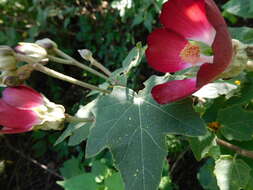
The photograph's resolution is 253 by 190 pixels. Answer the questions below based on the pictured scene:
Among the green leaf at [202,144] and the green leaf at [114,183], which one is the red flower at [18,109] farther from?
the green leaf at [114,183]

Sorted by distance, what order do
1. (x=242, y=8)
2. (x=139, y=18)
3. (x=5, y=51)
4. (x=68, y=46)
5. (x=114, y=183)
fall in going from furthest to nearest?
(x=68, y=46)
(x=139, y=18)
(x=114, y=183)
(x=242, y=8)
(x=5, y=51)

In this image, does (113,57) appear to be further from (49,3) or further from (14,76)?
(14,76)

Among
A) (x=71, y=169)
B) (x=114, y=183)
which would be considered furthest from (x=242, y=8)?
(x=71, y=169)

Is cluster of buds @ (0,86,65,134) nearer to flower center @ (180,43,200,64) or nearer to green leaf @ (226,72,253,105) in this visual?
flower center @ (180,43,200,64)

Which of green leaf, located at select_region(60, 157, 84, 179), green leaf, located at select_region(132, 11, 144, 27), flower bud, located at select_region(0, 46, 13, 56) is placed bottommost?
green leaf, located at select_region(60, 157, 84, 179)

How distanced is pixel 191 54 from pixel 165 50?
5 centimetres

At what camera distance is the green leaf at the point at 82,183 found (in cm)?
132

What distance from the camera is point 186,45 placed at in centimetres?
67

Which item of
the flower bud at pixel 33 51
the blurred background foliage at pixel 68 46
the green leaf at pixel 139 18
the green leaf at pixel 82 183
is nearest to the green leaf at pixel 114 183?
the green leaf at pixel 82 183

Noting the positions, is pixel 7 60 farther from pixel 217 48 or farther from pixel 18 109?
pixel 217 48

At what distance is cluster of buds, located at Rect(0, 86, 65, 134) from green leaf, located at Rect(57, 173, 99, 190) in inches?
25.8

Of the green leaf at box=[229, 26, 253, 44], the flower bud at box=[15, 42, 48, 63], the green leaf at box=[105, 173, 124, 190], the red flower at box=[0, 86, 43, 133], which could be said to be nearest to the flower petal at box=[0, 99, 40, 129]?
the red flower at box=[0, 86, 43, 133]

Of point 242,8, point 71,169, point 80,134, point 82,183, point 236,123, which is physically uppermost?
point 242,8

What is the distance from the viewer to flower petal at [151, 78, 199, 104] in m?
0.55
